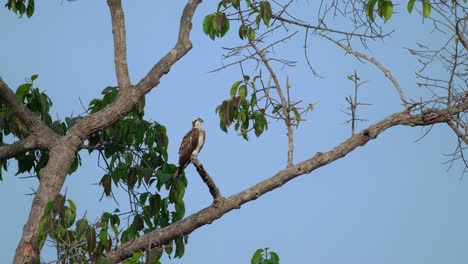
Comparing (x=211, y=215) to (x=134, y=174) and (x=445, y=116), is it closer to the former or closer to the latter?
(x=134, y=174)

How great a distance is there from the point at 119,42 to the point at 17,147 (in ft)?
4.11

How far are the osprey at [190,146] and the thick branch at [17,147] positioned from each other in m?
1.25

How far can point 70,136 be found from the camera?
7.41m

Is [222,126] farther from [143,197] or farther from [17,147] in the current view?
[17,147]

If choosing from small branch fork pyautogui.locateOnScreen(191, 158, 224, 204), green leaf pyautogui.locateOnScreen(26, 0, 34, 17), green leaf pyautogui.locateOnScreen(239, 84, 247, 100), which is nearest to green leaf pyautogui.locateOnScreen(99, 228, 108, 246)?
small branch fork pyautogui.locateOnScreen(191, 158, 224, 204)

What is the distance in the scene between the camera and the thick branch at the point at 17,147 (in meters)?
7.57

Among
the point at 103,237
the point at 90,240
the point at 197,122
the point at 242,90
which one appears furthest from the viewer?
the point at 197,122

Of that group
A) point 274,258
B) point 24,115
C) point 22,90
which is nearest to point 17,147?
point 24,115

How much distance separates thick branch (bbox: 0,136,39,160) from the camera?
7.57 m

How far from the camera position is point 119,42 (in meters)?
7.78

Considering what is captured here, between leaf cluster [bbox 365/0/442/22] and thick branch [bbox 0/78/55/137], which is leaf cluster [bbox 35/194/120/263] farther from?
leaf cluster [bbox 365/0/442/22]

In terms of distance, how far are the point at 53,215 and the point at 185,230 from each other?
148 cm

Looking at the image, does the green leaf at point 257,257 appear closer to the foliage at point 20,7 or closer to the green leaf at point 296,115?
the green leaf at point 296,115

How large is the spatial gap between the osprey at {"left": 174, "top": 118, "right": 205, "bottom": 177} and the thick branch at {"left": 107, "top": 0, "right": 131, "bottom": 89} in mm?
749
